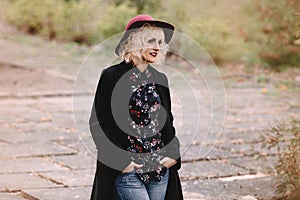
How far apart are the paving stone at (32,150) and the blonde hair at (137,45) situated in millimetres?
2671

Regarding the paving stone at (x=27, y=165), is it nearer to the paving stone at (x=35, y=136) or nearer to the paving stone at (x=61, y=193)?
the paving stone at (x=61, y=193)

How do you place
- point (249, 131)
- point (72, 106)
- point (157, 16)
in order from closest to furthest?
point (249, 131), point (72, 106), point (157, 16)

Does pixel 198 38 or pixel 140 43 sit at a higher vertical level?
pixel 140 43

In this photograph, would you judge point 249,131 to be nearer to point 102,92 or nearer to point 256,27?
point 102,92

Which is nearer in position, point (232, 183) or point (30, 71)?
point (232, 183)

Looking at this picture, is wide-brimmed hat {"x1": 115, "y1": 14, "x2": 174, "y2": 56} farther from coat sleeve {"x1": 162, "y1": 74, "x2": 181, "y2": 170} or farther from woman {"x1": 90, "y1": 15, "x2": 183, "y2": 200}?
coat sleeve {"x1": 162, "y1": 74, "x2": 181, "y2": 170}

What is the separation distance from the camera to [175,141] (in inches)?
118

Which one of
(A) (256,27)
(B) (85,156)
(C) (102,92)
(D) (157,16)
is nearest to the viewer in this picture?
(C) (102,92)

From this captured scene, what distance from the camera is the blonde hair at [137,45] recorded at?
114 inches

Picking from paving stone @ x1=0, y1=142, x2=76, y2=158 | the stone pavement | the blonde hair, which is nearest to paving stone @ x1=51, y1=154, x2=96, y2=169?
the stone pavement

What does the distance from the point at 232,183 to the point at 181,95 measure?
3469 mm

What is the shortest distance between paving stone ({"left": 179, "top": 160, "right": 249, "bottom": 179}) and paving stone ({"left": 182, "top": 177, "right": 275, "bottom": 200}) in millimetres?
167

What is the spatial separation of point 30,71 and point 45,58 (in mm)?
1728

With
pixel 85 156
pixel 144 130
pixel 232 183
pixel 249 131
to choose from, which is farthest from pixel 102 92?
pixel 249 131
